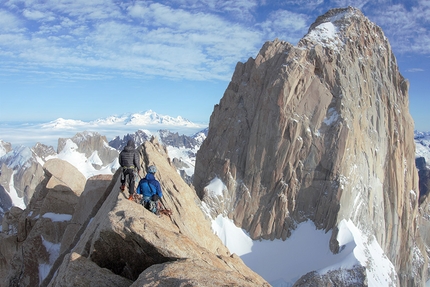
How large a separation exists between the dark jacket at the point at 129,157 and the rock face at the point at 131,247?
1.91 m

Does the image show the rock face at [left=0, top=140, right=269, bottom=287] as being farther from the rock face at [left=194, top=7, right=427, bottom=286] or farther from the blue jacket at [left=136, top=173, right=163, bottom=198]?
the rock face at [left=194, top=7, right=427, bottom=286]

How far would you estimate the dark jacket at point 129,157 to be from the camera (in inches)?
736

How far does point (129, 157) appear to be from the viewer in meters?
18.8

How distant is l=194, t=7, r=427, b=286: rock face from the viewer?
184 feet

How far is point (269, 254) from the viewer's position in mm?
54875

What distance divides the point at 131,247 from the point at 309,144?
160 feet

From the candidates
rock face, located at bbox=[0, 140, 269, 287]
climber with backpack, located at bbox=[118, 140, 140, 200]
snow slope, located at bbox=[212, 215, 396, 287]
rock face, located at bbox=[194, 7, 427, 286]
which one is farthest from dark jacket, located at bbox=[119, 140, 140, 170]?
rock face, located at bbox=[194, 7, 427, 286]

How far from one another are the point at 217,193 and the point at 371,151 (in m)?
29.1

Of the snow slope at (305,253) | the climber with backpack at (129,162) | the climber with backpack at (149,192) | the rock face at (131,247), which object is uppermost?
the climber with backpack at (129,162)

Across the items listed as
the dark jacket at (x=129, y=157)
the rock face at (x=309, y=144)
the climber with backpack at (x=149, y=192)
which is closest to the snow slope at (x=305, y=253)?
the rock face at (x=309, y=144)

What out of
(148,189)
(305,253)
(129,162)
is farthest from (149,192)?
(305,253)

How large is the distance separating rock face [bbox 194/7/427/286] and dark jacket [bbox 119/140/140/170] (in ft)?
133

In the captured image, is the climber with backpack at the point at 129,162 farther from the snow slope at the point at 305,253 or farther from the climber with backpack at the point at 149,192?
the snow slope at the point at 305,253

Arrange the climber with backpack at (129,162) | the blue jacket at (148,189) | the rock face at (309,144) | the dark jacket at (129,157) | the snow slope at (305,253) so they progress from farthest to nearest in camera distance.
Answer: the rock face at (309,144)
the snow slope at (305,253)
the dark jacket at (129,157)
the climber with backpack at (129,162)
the blue jacket at (148,189)
